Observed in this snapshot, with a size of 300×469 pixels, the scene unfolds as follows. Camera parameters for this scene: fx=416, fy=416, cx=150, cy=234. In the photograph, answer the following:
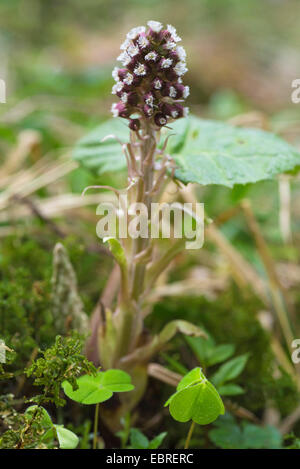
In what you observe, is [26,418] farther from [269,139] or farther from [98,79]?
[98,79]

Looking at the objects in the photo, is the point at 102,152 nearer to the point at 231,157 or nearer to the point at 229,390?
the point at 231,157

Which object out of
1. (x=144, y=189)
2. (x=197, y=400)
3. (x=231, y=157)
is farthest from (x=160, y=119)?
(x=197, y=400)

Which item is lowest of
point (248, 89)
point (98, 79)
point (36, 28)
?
point (98, 79)

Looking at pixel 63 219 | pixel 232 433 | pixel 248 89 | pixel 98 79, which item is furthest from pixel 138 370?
pixel 248 89

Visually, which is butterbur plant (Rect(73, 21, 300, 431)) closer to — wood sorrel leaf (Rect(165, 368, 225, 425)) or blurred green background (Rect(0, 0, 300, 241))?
wood sorrel leaf (Rect(165, 368, 225, 425))

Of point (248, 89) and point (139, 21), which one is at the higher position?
point (139, 21)
